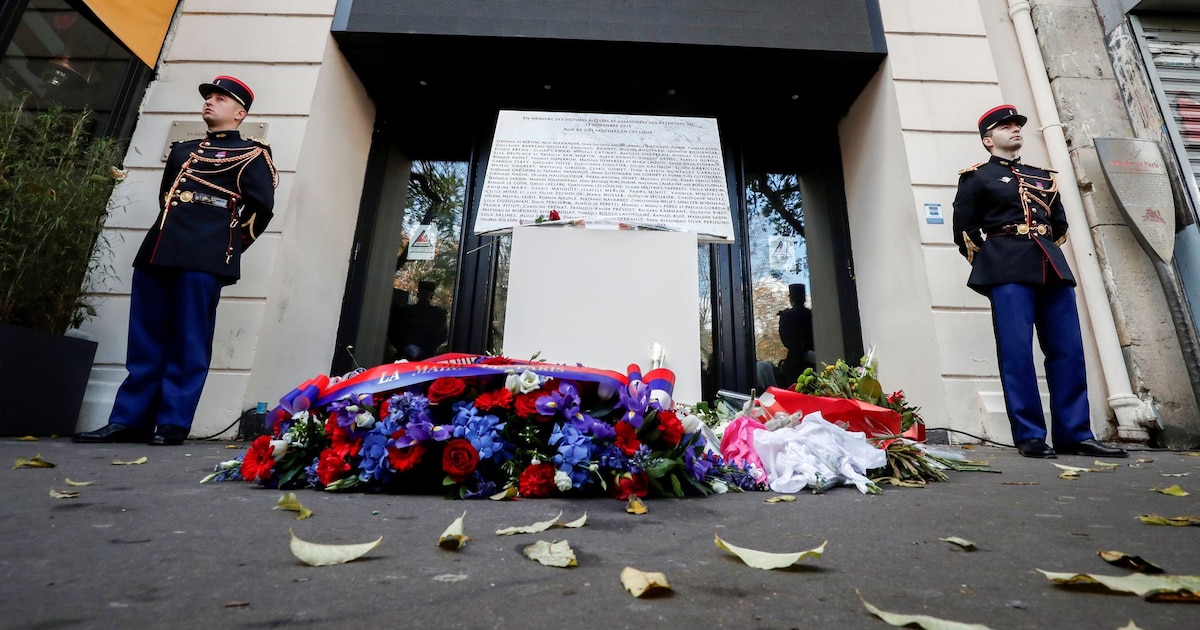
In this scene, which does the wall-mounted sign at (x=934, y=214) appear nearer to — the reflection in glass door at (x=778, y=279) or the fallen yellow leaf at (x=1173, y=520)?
the reflection in glass door at (x=778, y=279)

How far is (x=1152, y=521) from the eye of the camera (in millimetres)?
1330

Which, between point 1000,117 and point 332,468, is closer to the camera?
point 332,468

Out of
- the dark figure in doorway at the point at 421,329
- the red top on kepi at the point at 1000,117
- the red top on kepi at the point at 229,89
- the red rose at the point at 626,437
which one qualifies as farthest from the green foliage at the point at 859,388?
the red top on kepi at the point at 229,89

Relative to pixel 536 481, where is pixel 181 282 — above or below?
above

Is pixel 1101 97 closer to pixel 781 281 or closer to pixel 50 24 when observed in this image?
pixel 781 281

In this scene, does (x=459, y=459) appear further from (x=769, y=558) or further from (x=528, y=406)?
(x=769, y=558)

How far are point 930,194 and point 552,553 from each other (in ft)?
13.3

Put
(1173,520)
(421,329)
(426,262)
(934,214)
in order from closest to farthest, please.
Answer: (1173,520), (934,214), (421,329), (426,262)

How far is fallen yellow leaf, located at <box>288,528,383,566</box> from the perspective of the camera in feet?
3.07

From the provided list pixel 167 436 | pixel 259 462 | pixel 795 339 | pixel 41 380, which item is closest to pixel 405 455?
pixel 259 462

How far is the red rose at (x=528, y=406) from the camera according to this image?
170 cm

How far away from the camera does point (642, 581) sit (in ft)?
2.73

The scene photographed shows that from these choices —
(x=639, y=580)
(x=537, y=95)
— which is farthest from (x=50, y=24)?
(x=639, y=580)

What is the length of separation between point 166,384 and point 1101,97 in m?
6.70
